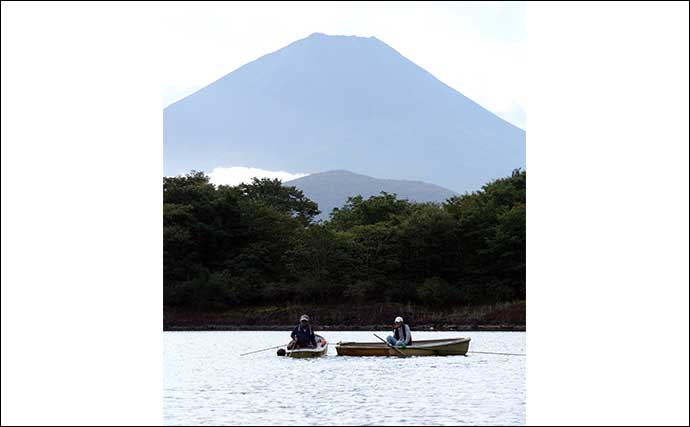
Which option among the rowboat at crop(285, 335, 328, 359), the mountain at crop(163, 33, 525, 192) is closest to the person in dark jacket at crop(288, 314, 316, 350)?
the rowboat at crop(285, 335, 328, 359)

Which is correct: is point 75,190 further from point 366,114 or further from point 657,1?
point 366,114

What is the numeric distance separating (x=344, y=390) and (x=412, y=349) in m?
6.48

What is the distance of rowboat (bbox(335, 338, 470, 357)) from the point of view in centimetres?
1855

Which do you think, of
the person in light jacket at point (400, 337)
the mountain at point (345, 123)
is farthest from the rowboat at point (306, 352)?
the mountain at point (345, 123)

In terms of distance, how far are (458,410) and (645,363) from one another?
277 cm

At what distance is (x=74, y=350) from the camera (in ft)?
26.7

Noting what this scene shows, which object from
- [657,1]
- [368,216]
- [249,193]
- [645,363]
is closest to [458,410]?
[645,363]

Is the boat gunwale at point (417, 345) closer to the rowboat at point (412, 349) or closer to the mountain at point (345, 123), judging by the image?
the rowboat at point (412, 349)

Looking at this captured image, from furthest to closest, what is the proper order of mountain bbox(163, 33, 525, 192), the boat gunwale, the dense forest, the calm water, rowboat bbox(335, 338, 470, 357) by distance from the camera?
mountain bbox(163, 33, 525, 192)
the dense forest
the boat gunwale
rowboat bbox(335, 338, 470, 357)
the calm water

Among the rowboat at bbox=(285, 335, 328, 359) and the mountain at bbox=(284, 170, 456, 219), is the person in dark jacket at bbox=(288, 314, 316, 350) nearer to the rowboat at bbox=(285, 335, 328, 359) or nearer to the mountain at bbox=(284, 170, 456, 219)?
the rowboat at bbox=(285, 335, 328, 359)

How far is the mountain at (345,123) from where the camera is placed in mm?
114000

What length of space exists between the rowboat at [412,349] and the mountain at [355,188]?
83013mm

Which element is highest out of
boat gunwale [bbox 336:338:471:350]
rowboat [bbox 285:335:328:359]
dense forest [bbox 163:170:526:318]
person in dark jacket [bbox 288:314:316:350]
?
dense forest [bbox 163:170:526:318]

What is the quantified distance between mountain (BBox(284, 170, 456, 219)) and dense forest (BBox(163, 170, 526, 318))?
58.3 m
